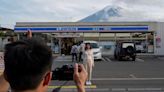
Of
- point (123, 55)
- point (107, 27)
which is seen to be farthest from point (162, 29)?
point (123, 55)

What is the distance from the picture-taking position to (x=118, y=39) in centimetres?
5134

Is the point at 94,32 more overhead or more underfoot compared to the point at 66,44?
more overhead

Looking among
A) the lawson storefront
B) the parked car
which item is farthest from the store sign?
the parked car

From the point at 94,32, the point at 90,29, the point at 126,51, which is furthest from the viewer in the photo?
the point at 94,32

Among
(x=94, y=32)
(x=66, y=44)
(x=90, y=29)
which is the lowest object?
(x=66, y=44)

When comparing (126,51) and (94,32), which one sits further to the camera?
(94,32)

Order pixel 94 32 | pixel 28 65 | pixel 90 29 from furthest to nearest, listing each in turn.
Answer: pixel 94 32 < pixel 90 29 < pixel 28 65

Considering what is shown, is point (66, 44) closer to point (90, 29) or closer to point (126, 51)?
point (90, 29)

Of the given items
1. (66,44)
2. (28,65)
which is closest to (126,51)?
(66,44)

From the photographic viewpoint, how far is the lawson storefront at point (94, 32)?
51.3 meters

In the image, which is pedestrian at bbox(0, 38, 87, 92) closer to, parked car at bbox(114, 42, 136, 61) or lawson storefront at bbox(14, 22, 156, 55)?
parked car at bbox(114, 42, 136, 61)

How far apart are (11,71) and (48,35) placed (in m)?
49.3

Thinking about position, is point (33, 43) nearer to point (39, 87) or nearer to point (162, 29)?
point (39, 87)

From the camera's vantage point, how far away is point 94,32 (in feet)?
170
